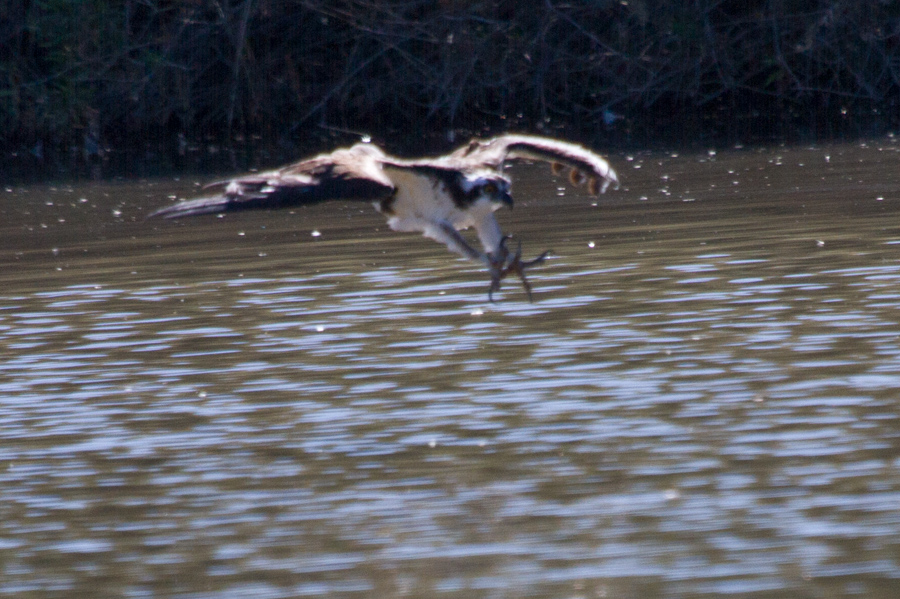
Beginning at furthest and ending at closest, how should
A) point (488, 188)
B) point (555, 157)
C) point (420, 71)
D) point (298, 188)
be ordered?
point (420, 71) < point (555, 157) < point (488, 188) < point (298, 188)

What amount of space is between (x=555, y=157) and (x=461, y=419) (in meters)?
2.21

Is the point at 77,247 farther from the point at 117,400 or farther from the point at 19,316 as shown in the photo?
the point at 117,400

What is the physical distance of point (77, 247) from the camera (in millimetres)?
14016

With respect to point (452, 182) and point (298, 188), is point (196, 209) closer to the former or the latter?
point (298, 188)

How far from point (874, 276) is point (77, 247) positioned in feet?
22.6

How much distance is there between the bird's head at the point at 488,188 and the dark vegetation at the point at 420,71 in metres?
14.3

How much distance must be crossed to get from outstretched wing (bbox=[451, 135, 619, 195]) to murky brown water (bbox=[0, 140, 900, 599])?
86cm

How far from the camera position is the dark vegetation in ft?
76.4

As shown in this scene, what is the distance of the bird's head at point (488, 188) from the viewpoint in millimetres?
8453

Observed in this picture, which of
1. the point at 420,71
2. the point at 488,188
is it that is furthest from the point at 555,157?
the point at 420,71

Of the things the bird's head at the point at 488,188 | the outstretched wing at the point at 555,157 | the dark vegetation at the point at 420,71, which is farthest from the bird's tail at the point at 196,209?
the dark vegetation at the point at 420,71

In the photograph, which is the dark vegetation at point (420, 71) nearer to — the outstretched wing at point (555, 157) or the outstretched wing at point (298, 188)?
the outstretched wing at point (555, 157)

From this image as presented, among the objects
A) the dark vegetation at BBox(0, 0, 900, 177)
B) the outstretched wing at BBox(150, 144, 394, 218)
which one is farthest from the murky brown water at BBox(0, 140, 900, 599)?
the dark vegetation at BBox(0, 0, 900, 177)

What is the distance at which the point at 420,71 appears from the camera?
24016 mm
